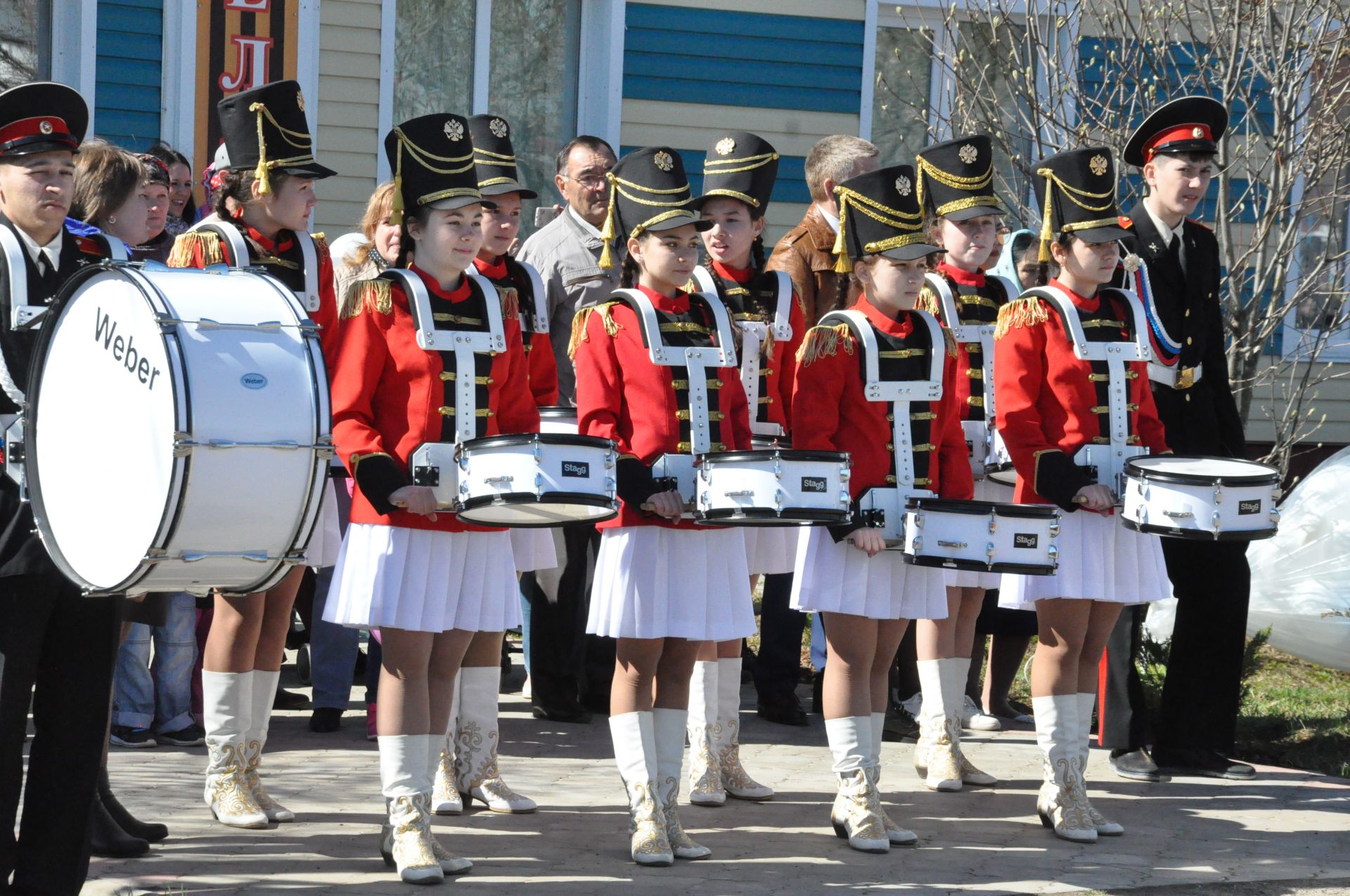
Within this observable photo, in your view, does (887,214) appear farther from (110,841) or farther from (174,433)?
(110,841)

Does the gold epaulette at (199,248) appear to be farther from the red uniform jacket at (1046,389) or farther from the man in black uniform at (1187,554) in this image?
the man in black uniform at (1187,554)

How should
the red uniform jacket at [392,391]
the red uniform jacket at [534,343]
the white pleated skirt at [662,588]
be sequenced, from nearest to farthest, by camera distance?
1. the red uniform jacket at [392,391]
2. the white pleated skirt at [662,588]
3. the red uniform jacket at [534,343]

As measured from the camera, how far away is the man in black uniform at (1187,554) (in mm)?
7133

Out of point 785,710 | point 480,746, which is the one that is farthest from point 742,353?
point 785,710

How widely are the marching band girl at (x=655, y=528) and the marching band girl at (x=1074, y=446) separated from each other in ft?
3.54

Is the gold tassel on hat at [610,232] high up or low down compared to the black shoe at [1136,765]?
up

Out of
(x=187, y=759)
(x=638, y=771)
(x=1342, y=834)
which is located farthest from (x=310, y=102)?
(x=1342, y=834)

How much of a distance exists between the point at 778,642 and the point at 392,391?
299 cm

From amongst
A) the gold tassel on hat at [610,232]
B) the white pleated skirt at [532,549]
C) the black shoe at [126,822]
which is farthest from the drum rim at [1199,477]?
the black shoe at [126,822]

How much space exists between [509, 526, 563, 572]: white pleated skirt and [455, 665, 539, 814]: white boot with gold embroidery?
389 millimetres

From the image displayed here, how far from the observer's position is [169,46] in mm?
10344

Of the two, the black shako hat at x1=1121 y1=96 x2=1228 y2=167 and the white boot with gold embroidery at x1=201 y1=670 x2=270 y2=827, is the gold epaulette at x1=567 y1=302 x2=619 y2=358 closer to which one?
the white boot with gold embroidery at x1=201 y1=670 x2=270 y2=827

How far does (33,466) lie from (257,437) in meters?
0.62

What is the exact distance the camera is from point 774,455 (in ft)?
16.9
